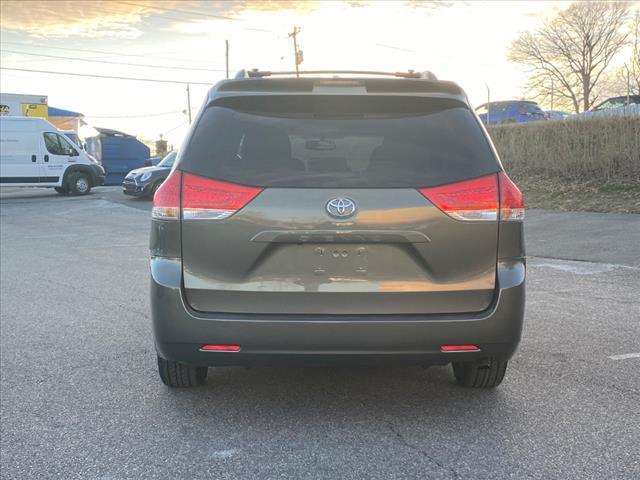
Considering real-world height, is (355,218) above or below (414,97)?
below

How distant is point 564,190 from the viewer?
50.4 feet

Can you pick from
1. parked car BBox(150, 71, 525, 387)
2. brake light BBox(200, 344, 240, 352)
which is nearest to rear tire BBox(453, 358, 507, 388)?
parked car BBox(150, 71, 525, 387)

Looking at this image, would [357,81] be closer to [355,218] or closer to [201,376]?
[355,218]

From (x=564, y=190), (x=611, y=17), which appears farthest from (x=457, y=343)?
(x=611, y=17)

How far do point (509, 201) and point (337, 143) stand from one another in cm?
92

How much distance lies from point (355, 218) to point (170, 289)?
99cm

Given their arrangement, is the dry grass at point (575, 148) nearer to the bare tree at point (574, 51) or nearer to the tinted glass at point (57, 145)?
the tinted glass at point (57, 145)

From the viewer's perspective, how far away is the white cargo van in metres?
22.4

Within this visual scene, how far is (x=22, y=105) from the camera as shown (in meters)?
31.2

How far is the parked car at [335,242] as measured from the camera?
305 cm

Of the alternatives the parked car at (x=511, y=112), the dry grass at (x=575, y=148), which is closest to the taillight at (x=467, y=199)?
the dry grass at (x=575, y=148)

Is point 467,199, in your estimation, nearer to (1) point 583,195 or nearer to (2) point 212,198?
(2) point 212,198

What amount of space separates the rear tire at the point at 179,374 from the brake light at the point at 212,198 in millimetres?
1038

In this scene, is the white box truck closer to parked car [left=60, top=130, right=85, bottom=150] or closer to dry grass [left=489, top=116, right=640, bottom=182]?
parked car [left=60, top=130, right=85, bottom=150]
